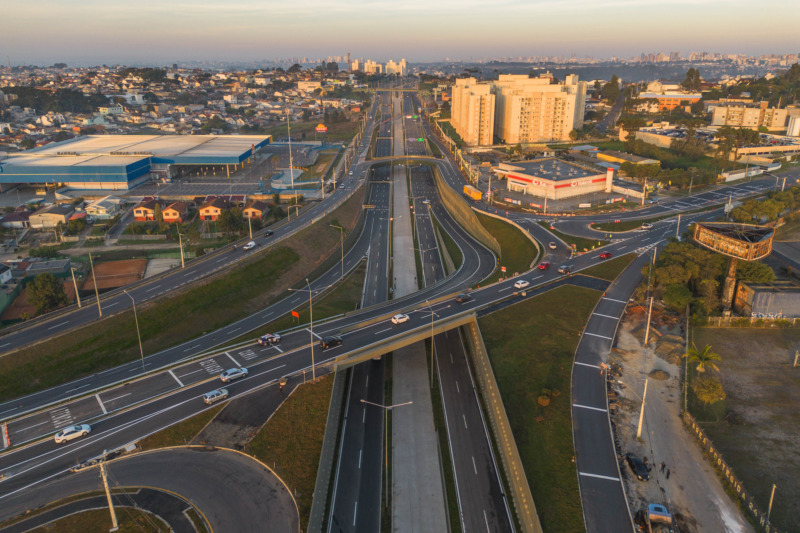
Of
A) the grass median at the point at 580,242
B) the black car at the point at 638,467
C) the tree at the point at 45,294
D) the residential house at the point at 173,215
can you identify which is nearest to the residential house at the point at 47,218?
the residential house at the point at 173,215

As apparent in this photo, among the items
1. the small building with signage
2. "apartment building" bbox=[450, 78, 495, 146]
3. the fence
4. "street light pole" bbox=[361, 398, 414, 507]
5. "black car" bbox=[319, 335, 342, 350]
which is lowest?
"street light pole" bbox=[361, 398, 414, 507]

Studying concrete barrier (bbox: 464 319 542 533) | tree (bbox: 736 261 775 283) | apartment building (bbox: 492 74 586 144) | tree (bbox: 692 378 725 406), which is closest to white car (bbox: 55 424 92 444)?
concrete barrier (bbox: 464 319 542 533)

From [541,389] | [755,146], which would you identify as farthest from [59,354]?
[755,146]

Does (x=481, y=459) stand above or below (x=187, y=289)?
below

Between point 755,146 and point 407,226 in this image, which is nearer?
point 407,226

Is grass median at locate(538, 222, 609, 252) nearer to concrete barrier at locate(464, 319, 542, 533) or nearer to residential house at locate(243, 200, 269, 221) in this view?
concrete barrier at locate(464, 319, 542, 533)

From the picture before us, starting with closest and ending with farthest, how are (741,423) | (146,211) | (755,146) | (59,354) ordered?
(741,423)
(59,354)
(146,211)
(755,146)

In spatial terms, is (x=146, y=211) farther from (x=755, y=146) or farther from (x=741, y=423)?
(x=755, y=146)
